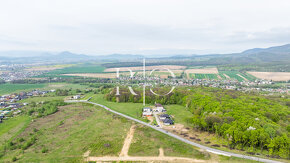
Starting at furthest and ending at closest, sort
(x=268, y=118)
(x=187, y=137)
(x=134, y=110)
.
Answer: (x=134, y=110) → (x=268, y=118) → (x=187, y=137)

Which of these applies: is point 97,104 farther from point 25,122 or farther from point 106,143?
point 106,143

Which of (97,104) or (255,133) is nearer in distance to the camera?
(255,133)

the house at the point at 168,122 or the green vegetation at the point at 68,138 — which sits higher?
the house at the point at 168,122

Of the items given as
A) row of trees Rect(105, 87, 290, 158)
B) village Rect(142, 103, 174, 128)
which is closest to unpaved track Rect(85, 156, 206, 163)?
row of trees Rect(105, 87, 290, 158)

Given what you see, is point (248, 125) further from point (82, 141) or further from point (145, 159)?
point (82, 141)

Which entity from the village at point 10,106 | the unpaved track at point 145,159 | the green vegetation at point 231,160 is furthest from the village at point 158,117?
the village at point 10,106

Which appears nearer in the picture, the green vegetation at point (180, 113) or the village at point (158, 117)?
the village at point (158, 117)

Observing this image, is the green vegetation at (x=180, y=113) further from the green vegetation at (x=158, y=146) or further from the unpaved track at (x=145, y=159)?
the unpaved track at (x=145, y=159)

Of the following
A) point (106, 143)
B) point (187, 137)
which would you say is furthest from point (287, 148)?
point (106, 143)

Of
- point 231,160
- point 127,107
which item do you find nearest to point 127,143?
point 231,160
